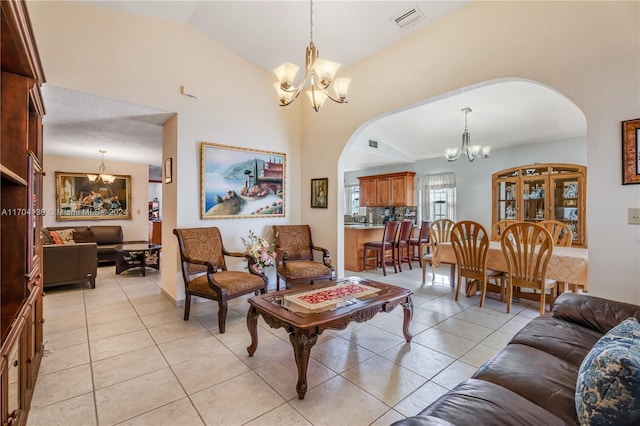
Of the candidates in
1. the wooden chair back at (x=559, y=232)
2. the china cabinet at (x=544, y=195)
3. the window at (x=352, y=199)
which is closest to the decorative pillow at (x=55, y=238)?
the window at (x=352, y=199)

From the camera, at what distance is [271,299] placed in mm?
2430

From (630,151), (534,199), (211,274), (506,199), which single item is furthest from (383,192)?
(630,151)

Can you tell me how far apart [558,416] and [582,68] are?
2.50 meters

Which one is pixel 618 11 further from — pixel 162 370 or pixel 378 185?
pixel 378 185

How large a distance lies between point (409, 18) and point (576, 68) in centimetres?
167

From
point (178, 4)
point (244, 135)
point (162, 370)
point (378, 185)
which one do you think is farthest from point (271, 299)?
point (378, 185)

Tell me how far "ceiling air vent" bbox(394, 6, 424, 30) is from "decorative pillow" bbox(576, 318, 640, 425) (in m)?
3.27

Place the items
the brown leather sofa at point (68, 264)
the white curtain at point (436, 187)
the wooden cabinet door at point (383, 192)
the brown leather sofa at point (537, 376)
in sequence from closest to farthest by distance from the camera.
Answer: the brown leather sofa at point (537, 376) < the brown leather sofa at point (68, 264) < the white curtain at point (436, 187) < the wooden cabinet door at point (383, 192)

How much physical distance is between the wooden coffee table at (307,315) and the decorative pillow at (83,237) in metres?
5.44

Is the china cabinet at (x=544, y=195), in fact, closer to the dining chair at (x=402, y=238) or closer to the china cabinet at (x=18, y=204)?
the dining chair at (x=402, y=238)

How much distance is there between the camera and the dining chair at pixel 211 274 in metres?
3.00

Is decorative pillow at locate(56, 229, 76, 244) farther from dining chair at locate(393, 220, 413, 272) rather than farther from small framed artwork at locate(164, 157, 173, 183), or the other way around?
dining chair at locate(393, 220, 413, 272)

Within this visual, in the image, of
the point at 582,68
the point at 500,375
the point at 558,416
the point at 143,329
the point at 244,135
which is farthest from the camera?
the point at 244,135

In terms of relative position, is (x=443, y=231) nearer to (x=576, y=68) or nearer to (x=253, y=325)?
(x=576, y=68)
